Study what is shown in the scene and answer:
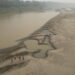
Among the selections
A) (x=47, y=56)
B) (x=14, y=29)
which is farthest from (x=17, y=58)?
(x=14, y=29)

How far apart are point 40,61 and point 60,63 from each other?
2110 mm

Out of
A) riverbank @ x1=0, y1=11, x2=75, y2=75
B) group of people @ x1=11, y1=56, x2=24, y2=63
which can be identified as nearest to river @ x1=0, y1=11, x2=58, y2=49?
riverbank @ x1=0, y1=11, x2=75, y2=75

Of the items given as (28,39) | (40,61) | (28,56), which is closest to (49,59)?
(40,61)

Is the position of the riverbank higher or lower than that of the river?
higher

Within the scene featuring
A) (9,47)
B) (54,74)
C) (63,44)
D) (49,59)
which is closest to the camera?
(54,74)

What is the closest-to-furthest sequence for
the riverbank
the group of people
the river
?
the riverbank, the group of people, the river

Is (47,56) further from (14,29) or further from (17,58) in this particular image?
(14,29)

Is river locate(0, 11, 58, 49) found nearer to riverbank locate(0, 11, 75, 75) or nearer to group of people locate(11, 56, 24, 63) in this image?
riverbank locate(0, 11, 75, 75)

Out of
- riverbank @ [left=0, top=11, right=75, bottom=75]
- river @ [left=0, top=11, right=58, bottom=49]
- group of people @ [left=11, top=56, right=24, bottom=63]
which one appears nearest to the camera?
riverbank @ [left=0, top=11, right=75, bottom=75]

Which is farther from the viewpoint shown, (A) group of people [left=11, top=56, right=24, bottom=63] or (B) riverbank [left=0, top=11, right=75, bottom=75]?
(A) group of people [left=11, top=56, right=24, bottom=63]

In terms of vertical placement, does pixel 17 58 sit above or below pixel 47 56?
above

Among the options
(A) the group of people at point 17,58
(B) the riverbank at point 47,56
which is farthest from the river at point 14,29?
(A) the group of people at point 17,58

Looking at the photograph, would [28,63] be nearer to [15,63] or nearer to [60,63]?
[15,63]

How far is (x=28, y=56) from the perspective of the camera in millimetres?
15906
